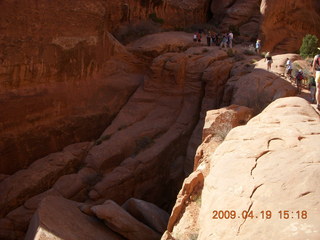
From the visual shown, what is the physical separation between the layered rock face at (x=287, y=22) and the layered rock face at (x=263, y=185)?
16403mm

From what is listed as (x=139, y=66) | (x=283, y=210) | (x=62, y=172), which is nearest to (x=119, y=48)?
(x=139, y=66)

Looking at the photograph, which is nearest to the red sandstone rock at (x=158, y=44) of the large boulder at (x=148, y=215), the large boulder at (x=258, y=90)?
the large boulder at (x=258, y=90)

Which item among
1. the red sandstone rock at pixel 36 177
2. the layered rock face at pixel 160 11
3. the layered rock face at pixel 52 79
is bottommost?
the red sandstone rock at pixel 36 177

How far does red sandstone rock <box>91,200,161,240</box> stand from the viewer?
28.0 feet

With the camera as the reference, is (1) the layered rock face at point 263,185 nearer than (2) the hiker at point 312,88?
Yes

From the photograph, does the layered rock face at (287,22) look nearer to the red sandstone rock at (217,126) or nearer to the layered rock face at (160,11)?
the layered rock face at (160,11)

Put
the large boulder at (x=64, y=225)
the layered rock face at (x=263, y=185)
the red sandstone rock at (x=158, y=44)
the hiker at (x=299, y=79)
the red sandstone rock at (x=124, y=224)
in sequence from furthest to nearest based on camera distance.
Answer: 1. the red sandstone rock at (x=158, y=44)
2. the hiker at (x=299, y=79)
3. the red sandstone rock at (x=124, y=224)
4. the large boulder at (x=64, y=225)
5. the layered rock face at (x=263, y=185)

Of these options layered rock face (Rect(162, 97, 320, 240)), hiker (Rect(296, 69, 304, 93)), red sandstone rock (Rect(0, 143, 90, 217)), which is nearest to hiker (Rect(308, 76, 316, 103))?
hiker (Rect(296, 69, 304, 93))

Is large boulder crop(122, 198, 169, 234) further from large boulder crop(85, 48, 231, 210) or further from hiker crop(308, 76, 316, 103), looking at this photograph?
hiker crop(308, 76, 316, 103)

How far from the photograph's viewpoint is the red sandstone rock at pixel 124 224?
28.0 feet

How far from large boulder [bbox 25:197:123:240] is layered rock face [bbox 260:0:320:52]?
1768 centimetres

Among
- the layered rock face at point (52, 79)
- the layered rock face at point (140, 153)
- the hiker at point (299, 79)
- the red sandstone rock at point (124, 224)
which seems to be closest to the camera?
the red sandstone rock at point (124, 224)

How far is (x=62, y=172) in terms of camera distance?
13.2m

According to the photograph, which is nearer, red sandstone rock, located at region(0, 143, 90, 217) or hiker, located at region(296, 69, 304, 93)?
hiker, located at region(296, 69, 304, 93)
